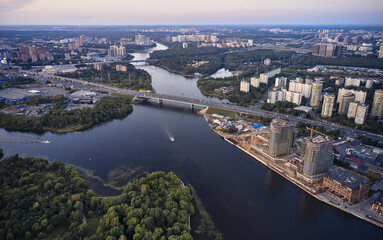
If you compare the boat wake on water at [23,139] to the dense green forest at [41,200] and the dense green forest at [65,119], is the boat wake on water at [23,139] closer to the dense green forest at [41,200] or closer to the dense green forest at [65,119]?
the dense green forest at [65,119]

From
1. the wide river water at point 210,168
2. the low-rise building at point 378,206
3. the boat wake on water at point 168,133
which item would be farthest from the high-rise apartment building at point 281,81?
the low-rise building at point 378,206

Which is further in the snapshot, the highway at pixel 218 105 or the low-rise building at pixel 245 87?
the low-rise building at pixel 245 87

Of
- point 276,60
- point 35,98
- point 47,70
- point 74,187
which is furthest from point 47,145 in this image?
point 276,60

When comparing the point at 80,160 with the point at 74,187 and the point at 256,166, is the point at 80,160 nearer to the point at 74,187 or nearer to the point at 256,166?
the point at 74,187

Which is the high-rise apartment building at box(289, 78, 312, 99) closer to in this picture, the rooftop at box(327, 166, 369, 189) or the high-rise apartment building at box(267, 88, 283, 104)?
the high-rise apartment building at box(267, 88, 283, 104)

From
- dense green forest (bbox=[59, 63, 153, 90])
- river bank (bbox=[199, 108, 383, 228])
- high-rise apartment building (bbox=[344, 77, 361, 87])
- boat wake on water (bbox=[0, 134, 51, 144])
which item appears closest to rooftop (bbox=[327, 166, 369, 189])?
river bank (bbox=[199, 108, 383, 228])

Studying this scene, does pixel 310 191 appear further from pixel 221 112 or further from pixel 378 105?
pixel 378 105

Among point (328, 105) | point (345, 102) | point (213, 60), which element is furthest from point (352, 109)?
point (213, 60)
